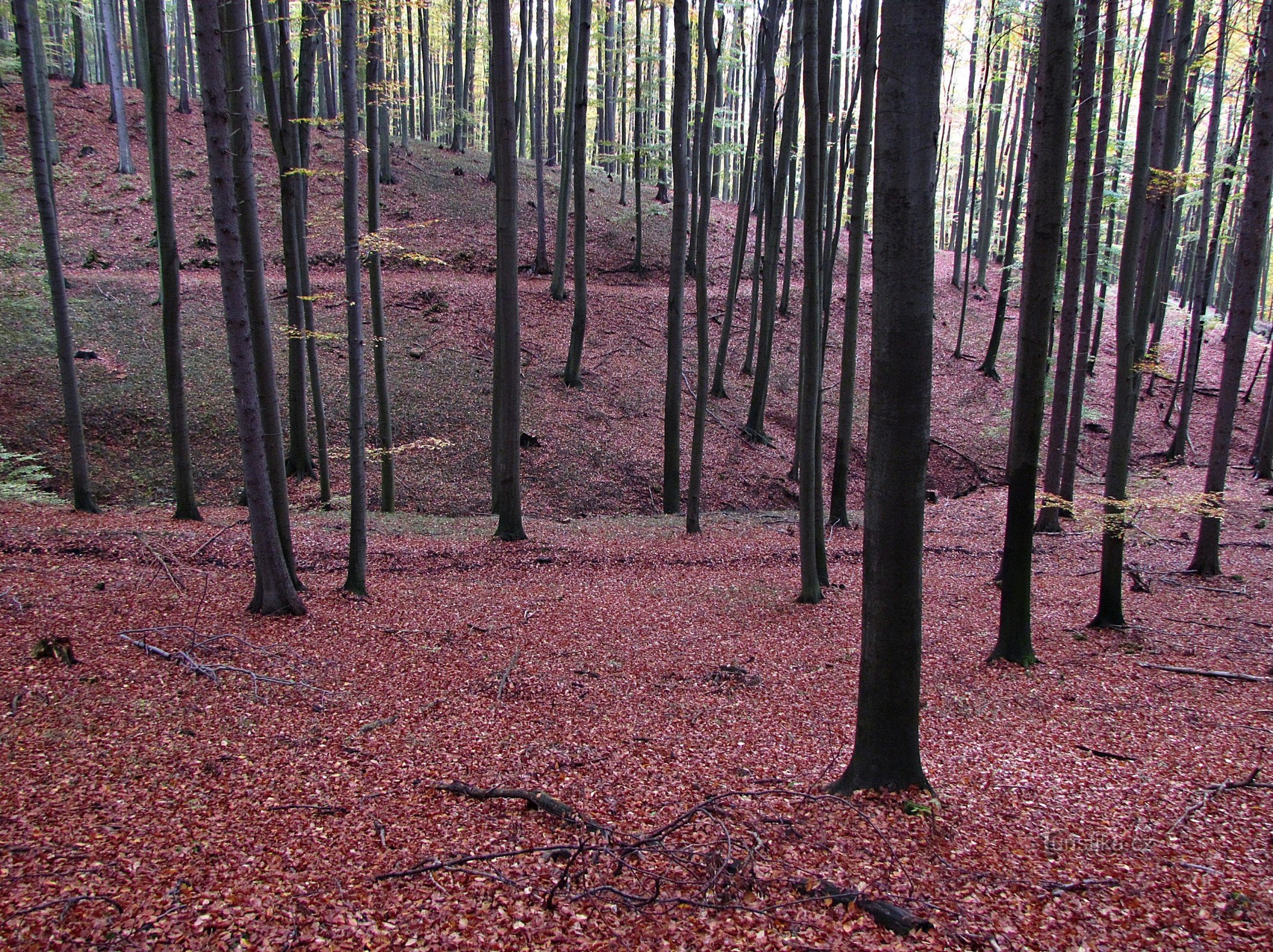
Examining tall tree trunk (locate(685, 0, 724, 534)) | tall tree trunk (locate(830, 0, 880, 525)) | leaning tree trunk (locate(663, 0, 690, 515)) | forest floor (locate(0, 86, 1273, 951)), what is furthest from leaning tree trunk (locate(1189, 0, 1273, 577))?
leaning tree trunk (locate(663, 0, 690, 515))

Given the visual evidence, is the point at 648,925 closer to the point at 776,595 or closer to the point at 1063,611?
the point at 776,595

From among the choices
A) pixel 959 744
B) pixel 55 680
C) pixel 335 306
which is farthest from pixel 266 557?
pixel 335 306

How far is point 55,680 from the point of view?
208 inches

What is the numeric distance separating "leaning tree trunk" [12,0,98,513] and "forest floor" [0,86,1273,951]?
30.3 inches

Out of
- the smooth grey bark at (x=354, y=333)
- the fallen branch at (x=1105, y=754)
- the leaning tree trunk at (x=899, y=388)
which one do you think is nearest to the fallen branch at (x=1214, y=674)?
the fallen branch at (x=1105, y=754)

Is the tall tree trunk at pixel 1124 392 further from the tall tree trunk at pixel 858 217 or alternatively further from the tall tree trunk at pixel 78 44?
the tall tree trunk at pixel 78 44

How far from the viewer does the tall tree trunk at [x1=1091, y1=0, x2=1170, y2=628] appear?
7781 millimetres

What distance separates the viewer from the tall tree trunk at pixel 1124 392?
25.5 ft

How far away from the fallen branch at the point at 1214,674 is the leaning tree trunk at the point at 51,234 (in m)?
14.4

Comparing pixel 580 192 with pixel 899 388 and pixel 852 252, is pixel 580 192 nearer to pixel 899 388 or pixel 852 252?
pixel 852 252

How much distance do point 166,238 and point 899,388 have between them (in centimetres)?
1137

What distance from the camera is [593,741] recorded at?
209 inches

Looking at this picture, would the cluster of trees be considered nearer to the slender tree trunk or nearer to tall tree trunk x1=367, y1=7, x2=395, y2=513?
tall tree trunk x1=367, y1=7, x2=395, y2=513

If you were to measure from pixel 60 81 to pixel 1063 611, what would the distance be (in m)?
42.3
